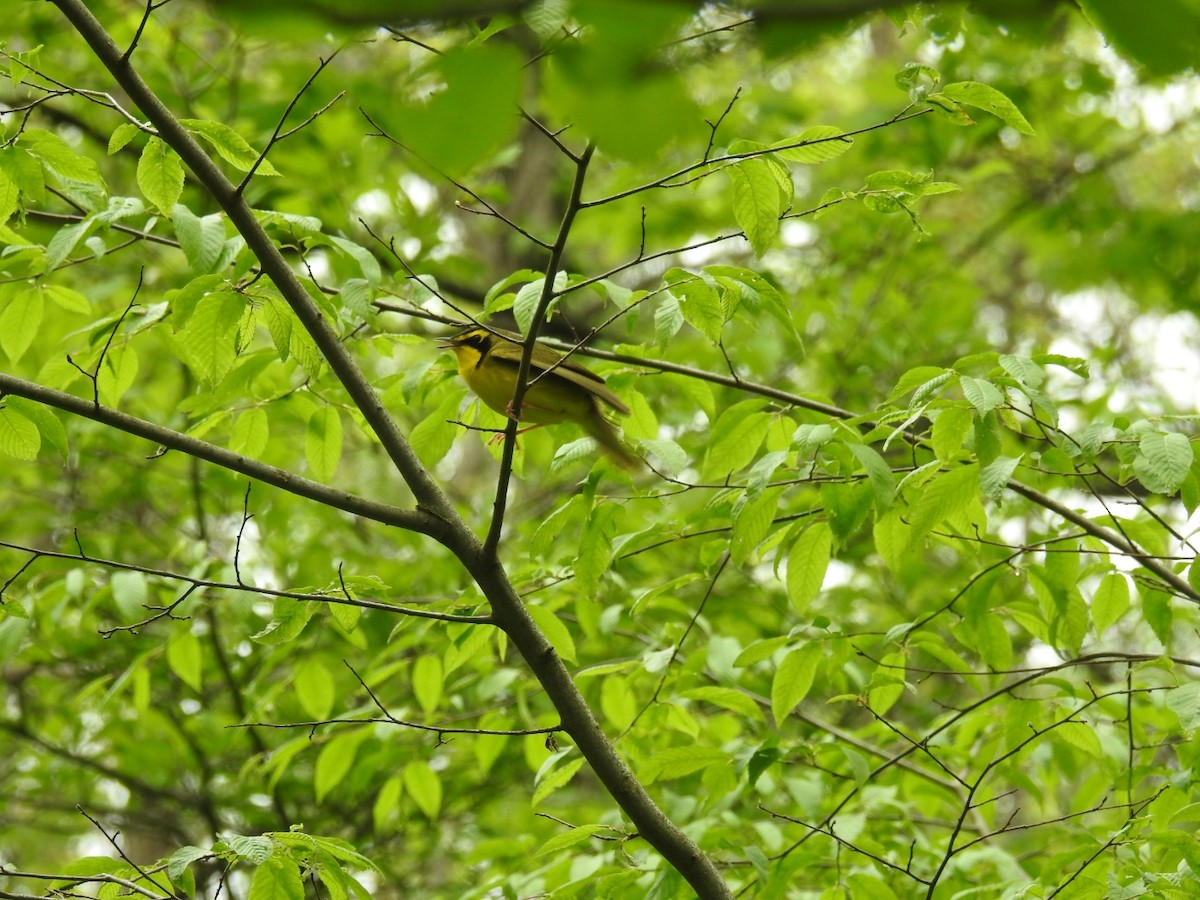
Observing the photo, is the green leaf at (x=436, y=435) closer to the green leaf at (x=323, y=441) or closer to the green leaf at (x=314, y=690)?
the green leaf at (x=323, y=441)

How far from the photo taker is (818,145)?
8.95 feet

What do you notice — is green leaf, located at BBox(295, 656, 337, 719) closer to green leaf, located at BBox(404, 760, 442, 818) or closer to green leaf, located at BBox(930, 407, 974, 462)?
green leaf, located at BBox(404, 760, 442, 818)

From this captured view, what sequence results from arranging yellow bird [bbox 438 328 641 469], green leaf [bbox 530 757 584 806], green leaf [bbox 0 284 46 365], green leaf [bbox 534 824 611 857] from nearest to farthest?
green leaf [bbox 534 824 611 857]
green leaf [bbox 530 757 584 806]
green leaf [bbox 0 284 46 365]
yellow bird [bbox 438 328 641 469]

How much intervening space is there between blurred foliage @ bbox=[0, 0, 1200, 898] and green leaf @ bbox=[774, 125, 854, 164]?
0.06 feet

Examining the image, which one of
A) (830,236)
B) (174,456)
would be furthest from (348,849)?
(830,236)

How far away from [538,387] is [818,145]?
57.5 inches

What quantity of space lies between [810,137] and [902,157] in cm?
498

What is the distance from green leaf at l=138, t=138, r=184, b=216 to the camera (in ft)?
9.17

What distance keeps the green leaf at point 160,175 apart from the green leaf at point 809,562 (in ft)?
6.29

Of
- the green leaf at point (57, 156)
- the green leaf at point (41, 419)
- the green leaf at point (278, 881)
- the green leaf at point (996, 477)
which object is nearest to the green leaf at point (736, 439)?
the green leaf at point (996, 477)

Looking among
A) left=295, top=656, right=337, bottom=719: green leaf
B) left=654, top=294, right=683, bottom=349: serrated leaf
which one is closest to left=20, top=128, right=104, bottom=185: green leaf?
left=654, top=294, right=683, bottom=349: serrated leaf

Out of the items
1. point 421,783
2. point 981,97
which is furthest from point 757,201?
point 421,783

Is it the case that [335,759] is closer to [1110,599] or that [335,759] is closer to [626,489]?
[626,489]

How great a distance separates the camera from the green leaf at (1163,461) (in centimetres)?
234
